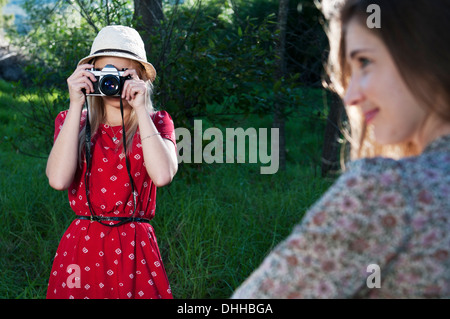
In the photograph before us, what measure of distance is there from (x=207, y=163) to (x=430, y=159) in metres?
3.50

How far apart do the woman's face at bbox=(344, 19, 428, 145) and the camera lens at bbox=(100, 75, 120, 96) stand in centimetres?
128

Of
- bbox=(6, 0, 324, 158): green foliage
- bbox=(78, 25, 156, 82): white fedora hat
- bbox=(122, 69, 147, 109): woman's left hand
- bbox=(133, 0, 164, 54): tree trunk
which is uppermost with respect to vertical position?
bbox=(133, 0, 164, 54): tree trunk

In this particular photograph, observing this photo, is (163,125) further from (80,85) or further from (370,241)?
(370,241)

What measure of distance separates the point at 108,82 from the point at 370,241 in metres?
1.48

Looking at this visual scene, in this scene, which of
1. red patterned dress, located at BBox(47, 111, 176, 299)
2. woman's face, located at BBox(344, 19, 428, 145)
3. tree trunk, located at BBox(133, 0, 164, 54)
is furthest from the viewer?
tree trunk, located at BBox(133, 0, 164, 54)

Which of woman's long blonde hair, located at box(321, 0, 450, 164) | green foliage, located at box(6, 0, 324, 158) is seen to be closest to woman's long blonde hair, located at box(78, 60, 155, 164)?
woman's long blonde hair, located at box(321, 0, 450, 164)

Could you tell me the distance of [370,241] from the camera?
2.21ft

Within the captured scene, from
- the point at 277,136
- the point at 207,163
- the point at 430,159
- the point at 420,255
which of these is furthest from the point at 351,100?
the point at 277,136

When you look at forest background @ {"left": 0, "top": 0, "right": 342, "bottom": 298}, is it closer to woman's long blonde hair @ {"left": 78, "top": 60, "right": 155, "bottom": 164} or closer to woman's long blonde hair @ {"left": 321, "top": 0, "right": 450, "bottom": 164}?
woman's long blonde hair @ {"left": 78, "top": 60, "right": 155, "bottom": 164}

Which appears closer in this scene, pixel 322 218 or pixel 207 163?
pixel 322 218

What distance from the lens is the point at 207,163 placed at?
13.8ft

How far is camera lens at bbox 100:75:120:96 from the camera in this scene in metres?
1.98

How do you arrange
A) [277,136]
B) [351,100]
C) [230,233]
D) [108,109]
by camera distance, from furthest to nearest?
[277,136], [230,233], [108,109], [351,100]
